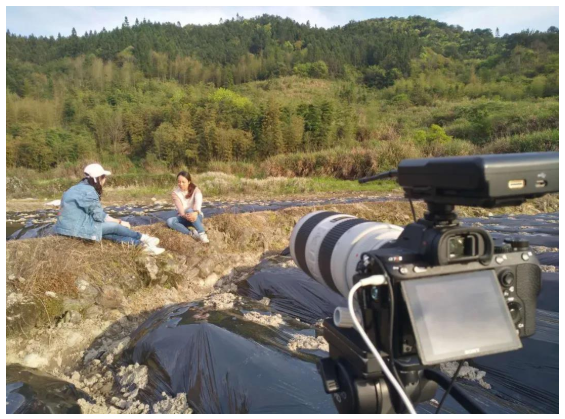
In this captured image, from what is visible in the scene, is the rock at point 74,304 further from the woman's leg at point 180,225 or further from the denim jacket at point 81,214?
the woman's leg at point 180,225

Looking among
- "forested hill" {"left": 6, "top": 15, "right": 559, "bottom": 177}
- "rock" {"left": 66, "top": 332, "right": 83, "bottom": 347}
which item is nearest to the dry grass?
"rock" {"left": 66, "top": 332, "right": 83, "bottom": 347}

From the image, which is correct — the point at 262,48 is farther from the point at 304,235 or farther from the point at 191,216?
the point at 304,235

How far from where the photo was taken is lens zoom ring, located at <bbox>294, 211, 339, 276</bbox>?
68.8 inches

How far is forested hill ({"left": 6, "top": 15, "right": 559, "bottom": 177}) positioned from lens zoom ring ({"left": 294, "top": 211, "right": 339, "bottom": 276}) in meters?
12.7

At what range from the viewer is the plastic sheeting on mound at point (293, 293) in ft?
10.2

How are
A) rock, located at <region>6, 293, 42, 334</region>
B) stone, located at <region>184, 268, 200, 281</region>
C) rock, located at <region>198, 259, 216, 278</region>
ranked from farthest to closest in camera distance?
rock, located at <region>198, 259, 216, 278</region>
stone, located at <region>184, 268, 200, 281</region>
rock, located at <region>6, 293, 42, 334</region>

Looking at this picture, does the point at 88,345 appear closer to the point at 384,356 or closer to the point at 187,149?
the point at 384,356

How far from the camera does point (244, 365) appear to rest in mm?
1939

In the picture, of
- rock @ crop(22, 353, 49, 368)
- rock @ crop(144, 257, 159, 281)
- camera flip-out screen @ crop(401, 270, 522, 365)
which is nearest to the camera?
camera flip-out screen @ crop(401, 270, 522, 365)

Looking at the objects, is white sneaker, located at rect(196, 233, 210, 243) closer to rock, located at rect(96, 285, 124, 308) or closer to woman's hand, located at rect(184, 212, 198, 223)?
woman's hand, located at rect(184, 212, 198, 223)

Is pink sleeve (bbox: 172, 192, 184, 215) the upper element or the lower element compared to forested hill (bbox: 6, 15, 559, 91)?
lower

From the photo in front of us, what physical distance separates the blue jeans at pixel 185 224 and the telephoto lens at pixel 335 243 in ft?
10.1

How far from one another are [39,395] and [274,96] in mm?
35414

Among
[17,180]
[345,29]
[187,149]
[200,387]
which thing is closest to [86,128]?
[187,149]
